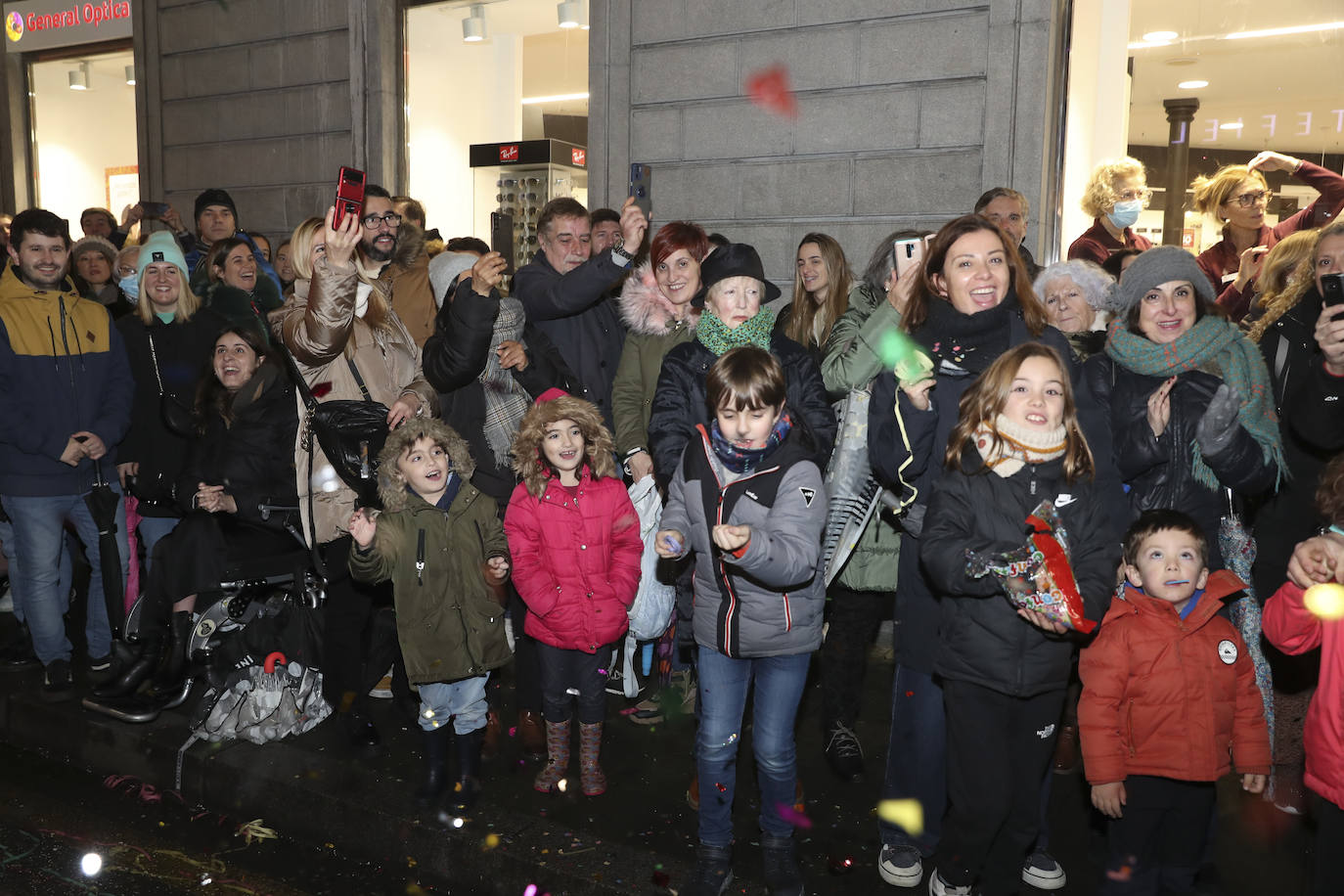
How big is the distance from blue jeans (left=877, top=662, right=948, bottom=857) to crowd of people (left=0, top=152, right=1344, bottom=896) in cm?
1

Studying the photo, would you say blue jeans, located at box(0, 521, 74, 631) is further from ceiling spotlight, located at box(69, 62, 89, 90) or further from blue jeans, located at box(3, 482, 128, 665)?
ceiling spotlight, located at box(69, 62, 89, 90)

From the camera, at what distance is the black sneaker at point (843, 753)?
14.2 feet

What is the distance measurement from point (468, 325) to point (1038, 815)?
9.59 feet

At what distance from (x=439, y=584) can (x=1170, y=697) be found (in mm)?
2706

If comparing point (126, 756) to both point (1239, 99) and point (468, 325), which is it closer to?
point (468, 325)

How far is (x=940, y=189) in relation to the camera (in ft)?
23.2

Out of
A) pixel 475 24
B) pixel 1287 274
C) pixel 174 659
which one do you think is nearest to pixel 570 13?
pixel 475 24

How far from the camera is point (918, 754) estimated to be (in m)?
3.59

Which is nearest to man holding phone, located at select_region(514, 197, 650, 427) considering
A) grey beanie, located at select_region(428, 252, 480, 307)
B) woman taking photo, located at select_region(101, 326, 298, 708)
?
grey beanie, located at select_region(428, 252, 480, 307)

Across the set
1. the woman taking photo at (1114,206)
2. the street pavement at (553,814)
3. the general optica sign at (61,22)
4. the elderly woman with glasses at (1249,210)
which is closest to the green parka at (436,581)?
the street pavement at (553,814)

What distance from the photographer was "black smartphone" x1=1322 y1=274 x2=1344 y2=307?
3.60 m

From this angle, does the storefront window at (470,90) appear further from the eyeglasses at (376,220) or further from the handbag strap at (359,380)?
the handbag strap at (359,380)

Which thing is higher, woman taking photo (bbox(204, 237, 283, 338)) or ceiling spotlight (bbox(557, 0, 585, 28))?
ceiling spotlight (bbox(557, 0, 585, 28))

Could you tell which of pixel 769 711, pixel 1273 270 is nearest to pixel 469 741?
pixel 769 711
